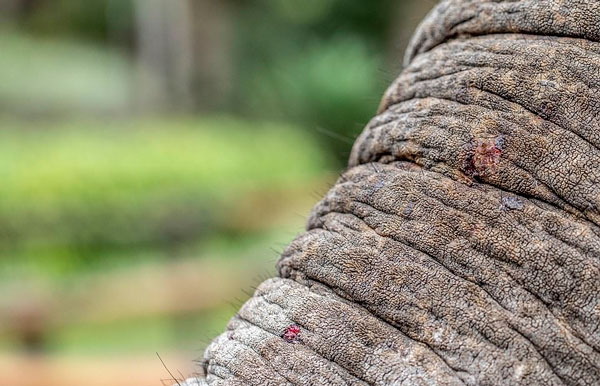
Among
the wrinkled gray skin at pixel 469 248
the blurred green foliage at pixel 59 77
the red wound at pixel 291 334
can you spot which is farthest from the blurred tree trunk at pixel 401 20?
the red wound at pixel 291 334

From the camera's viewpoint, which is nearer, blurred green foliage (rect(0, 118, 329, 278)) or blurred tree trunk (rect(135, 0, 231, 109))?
blurred green foliage (rect(0, 118, 329, 278))

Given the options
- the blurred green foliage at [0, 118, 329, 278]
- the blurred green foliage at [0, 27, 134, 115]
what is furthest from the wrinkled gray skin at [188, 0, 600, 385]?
the blurred green foliage at [0, 27, 134, 115]

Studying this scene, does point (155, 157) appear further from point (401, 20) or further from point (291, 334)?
point (291, 334)

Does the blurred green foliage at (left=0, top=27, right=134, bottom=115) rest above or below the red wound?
below

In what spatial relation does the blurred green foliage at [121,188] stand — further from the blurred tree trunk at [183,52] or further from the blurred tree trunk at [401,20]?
the blurred tree trunk at [183,52]

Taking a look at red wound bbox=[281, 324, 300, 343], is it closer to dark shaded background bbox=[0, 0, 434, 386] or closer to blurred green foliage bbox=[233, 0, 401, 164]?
dark shaded background bbox=[0, 0, 434, 386]

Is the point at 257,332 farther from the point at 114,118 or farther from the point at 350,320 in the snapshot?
the point at 114,118

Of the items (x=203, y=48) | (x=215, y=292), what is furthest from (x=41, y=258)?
(x=203, y=48)
